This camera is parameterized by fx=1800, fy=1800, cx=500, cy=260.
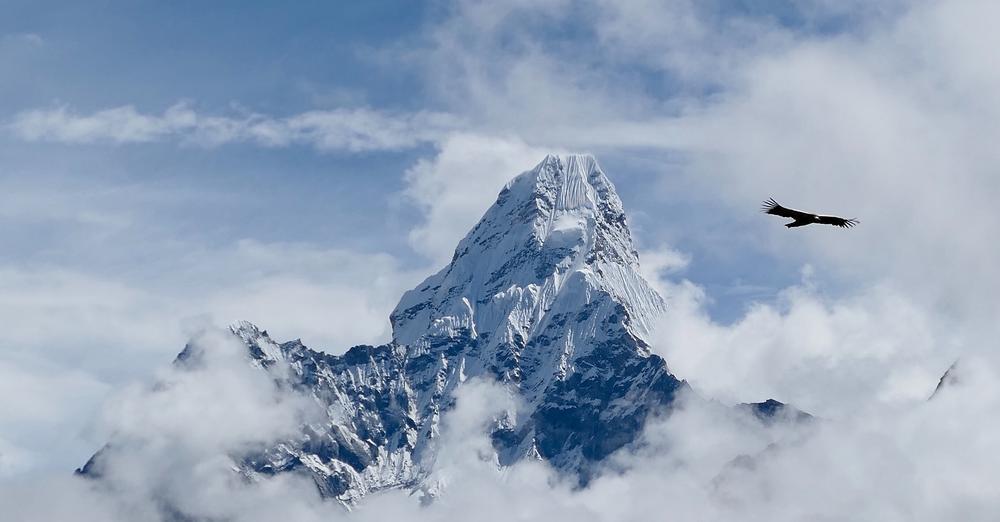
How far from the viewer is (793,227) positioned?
113 m

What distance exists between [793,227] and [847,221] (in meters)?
4.28

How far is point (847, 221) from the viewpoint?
110062mm
